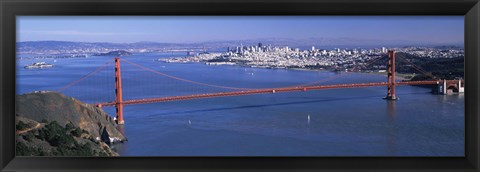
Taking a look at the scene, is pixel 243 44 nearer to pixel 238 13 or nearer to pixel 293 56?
pixel 293 56

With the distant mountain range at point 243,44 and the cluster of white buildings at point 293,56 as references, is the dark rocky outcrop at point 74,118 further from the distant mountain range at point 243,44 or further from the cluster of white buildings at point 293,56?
the cluster of white buildings at point 293,56

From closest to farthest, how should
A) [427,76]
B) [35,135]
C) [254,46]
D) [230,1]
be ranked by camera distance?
[230,1], [35,135], [254,46], [427,76]

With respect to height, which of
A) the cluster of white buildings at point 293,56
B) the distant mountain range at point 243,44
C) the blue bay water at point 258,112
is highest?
the distant mountain range at point 243,44

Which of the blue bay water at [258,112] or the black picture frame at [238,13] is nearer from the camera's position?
the black picture frame at [238,13]

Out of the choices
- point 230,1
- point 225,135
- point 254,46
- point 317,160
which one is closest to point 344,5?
point 230,1

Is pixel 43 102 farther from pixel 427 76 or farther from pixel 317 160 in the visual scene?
pixel 427 76

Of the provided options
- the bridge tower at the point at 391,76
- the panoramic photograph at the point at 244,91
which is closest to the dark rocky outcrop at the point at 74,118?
the panoramic photograph at the point at 244,91
